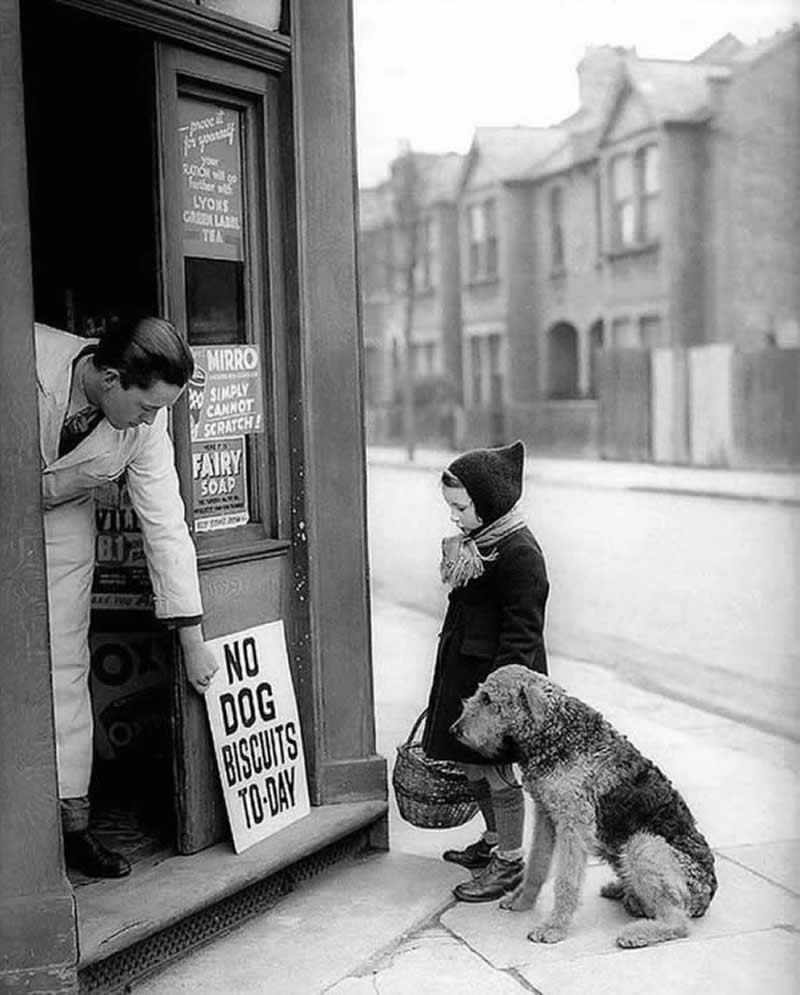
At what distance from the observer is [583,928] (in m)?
4.51

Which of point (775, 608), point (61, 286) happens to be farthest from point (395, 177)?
point (61, 286)

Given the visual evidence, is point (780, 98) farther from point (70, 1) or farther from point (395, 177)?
point (70, 1)

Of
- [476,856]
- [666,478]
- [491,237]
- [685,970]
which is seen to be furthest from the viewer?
[491,237]

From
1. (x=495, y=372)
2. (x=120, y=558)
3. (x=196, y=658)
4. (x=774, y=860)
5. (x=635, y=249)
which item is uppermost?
(x=635, y=249)

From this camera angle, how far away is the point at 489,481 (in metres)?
4.60

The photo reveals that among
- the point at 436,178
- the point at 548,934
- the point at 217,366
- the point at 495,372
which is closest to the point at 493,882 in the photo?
the point at 548,934

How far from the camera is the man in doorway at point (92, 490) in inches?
161

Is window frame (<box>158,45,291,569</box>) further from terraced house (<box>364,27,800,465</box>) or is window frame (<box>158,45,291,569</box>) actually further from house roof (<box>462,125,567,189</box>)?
house roof (<box>462,125,567,189</box>)

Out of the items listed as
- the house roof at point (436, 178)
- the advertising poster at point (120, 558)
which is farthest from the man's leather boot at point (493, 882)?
the house roof at point (436, 178)

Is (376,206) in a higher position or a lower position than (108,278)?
higher

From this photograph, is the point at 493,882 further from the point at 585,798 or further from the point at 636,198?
the point at 636,198

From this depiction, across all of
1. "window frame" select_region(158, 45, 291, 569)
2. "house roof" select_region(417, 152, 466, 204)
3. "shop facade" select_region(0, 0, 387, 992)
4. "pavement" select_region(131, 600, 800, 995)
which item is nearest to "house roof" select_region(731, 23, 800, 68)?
"house roof" select_region(417, 152, 466, 204)

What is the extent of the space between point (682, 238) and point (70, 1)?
29910mm

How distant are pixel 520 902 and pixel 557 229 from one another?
117 ft
